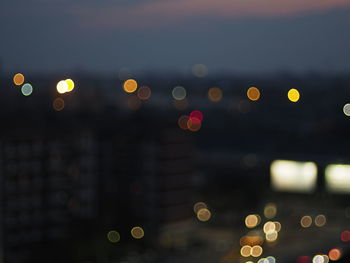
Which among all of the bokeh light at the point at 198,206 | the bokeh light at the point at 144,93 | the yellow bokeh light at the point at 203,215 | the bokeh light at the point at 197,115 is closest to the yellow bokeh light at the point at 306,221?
the yellow bokeh light at the point at 203,215

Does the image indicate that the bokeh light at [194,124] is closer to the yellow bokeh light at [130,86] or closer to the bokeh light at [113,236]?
the yellow bokeh light at [130,86]

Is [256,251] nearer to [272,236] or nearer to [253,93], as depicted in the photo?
[272,236]

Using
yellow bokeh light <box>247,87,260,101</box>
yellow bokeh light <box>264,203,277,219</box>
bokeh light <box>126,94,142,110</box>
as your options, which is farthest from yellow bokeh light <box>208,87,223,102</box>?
yellow bokeh light <box>264,203,277,219</box>

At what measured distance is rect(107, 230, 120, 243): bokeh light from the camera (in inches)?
204

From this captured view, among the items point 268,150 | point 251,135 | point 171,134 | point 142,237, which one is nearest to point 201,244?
point 142,237

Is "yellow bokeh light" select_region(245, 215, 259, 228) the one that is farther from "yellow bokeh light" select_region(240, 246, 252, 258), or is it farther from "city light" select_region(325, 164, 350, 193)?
"city light" select_region(325, 164, 350, 193)

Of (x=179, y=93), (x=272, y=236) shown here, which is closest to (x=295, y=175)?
(x=272, y=236)

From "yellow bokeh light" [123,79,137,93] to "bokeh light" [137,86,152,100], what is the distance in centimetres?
12

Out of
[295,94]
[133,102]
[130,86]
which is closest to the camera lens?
[295,94]

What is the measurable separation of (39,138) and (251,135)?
6.31 metres

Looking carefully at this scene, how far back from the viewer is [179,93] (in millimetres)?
14344

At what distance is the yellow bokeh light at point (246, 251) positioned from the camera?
5.47m

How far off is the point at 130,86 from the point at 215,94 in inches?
71.4

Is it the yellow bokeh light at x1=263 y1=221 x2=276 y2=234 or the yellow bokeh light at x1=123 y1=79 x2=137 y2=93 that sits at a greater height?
the yellow bokeh light at x1=123 y1=79 x2=137 y2=93
